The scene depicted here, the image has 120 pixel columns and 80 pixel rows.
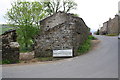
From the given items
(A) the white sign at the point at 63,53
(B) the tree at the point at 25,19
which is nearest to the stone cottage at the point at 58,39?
(A) the white sign at the point at 63,53

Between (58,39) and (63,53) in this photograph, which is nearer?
(63,53)

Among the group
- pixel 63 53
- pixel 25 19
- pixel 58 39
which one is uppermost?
pixel 25 19

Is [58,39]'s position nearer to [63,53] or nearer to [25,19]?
[63,53]

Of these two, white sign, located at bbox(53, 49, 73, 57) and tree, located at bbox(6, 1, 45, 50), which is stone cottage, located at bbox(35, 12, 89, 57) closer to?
white sign, located at bbox(53, 49, 73, 57)

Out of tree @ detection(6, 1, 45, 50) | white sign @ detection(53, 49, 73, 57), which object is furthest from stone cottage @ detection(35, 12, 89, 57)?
tree @ detection(6, 1, 45, 50)

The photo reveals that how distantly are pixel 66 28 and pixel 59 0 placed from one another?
30.6m

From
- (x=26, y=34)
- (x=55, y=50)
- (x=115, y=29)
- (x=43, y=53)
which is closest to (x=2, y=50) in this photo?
(x=43, y=53)

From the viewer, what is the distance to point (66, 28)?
11.2 m

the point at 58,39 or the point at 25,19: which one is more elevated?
the point at 25,19

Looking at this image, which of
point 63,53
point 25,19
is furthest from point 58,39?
point 25,19

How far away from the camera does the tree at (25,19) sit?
1828 cm

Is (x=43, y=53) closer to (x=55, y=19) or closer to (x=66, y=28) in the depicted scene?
(x=66, y=28)

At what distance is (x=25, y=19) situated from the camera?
60.3 feet

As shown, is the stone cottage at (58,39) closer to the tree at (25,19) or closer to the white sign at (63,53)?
the white sign at (63,53)
